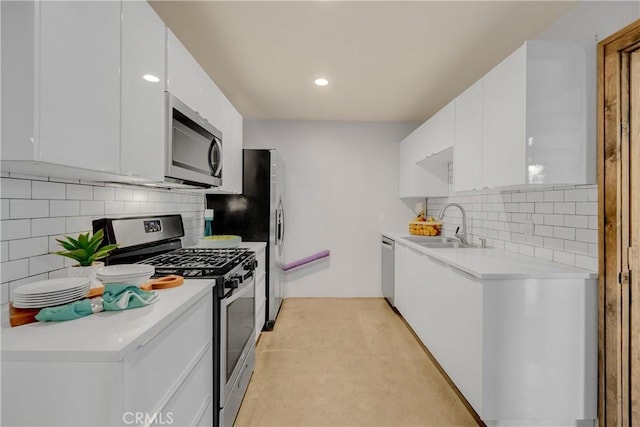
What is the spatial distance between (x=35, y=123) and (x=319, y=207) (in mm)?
3550

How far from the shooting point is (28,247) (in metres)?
1.21

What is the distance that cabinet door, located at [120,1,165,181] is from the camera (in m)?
1.30

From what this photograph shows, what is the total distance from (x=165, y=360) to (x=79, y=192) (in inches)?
38.1

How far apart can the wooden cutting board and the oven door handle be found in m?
0.30

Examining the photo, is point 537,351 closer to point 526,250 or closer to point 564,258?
point 564,258

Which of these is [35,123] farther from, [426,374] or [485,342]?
[426,374]

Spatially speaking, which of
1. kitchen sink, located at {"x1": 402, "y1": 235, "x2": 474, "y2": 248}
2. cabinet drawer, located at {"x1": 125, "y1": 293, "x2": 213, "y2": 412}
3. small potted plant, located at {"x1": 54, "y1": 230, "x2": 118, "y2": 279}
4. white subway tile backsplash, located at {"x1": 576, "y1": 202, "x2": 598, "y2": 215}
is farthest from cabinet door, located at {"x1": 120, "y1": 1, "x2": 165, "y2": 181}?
kitchen sink, located at {"x1": 402, "y1": 235, "x2": 474, "y2": 248}

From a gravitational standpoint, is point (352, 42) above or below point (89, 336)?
above

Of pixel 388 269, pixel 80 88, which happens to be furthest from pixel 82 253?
pixel 388 269

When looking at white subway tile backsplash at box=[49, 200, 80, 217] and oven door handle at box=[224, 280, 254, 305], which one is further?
oven door handle at box=[224, 280, 254, 305]

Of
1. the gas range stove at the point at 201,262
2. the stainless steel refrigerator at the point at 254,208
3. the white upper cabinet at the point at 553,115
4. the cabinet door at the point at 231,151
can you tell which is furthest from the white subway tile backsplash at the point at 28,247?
the white upper cabinet at the point at 553,115

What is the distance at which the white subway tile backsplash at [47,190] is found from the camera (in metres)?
1.24

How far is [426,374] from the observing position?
7.78 feet
